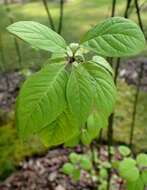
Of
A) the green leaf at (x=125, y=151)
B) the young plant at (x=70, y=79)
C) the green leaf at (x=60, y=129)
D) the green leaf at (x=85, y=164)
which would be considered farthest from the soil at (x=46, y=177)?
the young plant at (x=70, y=79)

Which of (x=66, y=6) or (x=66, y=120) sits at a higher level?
(x=66, y=6)

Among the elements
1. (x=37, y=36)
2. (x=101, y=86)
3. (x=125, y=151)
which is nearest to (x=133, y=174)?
(x=125, y=151)

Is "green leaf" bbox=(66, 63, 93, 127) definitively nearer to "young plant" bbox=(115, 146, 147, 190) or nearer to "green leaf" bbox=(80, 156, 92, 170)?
"young plant" bbox=(115, 146, 147, 190)

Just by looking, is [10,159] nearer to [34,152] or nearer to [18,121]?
[34,152]

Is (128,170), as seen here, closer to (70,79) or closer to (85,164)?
(85,164)

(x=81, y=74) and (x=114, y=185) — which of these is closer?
(x=81, y=74)

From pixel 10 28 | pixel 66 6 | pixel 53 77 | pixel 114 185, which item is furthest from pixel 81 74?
pixel 66 6

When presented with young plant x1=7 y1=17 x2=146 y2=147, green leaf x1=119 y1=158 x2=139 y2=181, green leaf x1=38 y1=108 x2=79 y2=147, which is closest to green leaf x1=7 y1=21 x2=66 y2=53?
young plant x1=7 y1=17 x2=146 y2=147
